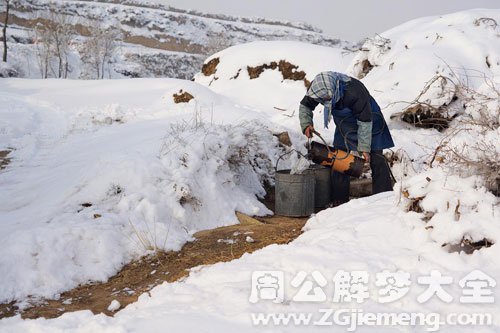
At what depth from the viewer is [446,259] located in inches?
115

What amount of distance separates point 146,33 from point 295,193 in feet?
185

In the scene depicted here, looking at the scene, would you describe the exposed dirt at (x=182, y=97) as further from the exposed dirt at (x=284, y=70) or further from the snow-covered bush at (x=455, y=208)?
the snow-covered bush at (x=455, y=208)

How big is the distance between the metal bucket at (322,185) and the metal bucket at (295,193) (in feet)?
0.95

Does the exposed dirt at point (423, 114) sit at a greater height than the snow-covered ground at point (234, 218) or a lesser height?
greater

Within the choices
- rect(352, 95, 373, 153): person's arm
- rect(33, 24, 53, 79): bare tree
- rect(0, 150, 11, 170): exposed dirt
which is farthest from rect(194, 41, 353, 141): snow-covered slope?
rect(33, 24, 53, 79): bare tree

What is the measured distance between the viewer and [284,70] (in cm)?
1633

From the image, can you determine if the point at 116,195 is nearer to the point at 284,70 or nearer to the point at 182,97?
the point at 182,97

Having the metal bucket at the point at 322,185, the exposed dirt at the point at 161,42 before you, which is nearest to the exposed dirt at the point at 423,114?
the metal bucket at the point at 322,185

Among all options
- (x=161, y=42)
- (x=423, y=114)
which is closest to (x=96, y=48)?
(x=161, y=42)

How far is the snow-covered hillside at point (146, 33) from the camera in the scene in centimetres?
3838

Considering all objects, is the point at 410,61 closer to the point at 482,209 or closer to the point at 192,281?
the point at 482,209

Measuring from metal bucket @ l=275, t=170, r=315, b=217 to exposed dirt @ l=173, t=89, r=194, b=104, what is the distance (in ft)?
27.4

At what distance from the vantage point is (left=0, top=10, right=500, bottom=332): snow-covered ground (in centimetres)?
267

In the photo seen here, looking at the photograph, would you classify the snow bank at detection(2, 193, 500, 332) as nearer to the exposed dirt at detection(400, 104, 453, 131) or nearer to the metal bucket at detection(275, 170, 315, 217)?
the metal bucket at detection(275, 170, 315, 217)
